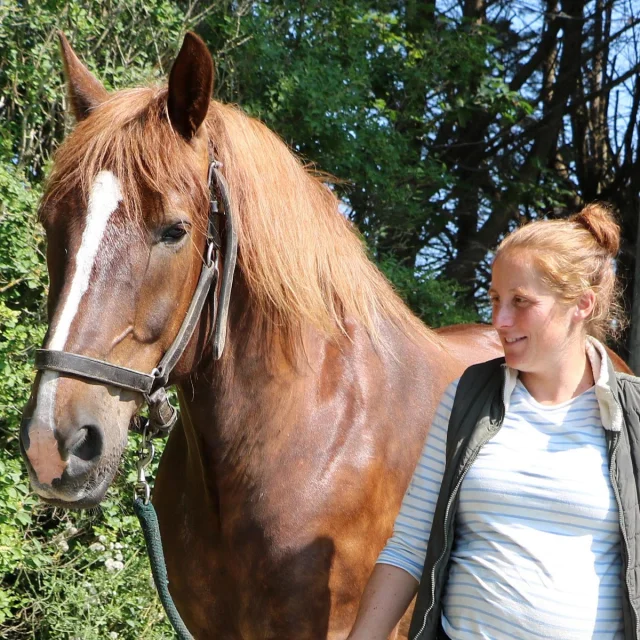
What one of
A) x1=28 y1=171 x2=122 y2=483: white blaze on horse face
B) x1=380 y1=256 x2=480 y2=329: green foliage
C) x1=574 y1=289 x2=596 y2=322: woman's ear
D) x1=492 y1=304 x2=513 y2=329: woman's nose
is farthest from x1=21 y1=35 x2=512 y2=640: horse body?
x1=380 y1=256 x2=480 y2=329: green foliage

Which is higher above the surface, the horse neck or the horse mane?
the horse mane

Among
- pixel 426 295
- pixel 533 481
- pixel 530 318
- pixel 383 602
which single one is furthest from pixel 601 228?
pixel 426 295

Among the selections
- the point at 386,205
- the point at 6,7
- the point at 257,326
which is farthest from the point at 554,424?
the point at 386,205

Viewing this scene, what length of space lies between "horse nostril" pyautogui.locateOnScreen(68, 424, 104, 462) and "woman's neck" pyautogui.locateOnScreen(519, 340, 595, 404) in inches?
37.9

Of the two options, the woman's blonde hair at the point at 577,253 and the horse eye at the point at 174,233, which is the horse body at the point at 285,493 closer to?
the horse eye at the point at 174,233

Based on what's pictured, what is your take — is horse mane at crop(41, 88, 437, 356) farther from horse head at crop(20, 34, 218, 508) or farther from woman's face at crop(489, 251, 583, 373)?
woman's face at crop(489, 251, 583, 373)

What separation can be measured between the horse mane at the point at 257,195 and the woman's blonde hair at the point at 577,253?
1.97 feet

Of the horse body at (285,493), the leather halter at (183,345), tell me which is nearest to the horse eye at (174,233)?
the leather halter at (183,345)

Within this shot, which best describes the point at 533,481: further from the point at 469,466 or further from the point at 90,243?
the point at 90,243

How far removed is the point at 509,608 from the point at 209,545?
950 mm

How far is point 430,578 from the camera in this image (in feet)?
5.94

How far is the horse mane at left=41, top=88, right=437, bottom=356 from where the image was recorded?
2014mm

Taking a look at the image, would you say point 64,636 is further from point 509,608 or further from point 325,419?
point 509,608

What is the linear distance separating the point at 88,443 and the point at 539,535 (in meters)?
0.97
